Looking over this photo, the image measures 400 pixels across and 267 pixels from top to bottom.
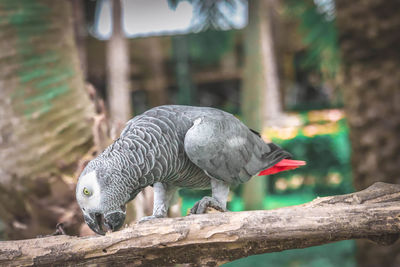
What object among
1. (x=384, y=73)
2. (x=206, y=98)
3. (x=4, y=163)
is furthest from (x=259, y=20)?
(x=206, y=98)

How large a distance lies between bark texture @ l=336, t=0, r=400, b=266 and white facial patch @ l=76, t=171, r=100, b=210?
1390 millimetres

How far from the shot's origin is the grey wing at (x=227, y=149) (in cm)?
82

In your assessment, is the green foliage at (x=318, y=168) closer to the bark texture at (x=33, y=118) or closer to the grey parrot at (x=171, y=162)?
the bark texture at (x=33, y=118)

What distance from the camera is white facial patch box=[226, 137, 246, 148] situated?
0.87 meters

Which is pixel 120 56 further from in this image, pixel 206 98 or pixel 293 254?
pixel 206 98

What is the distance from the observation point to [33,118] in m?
1.30

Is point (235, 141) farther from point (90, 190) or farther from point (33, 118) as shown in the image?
point (33, 118)

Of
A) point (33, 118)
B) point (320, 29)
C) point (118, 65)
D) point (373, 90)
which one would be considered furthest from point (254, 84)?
point (33, 118)

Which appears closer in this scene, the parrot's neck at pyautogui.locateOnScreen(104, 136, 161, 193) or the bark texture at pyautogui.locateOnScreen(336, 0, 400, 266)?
the parrot's neck at pyautogui.locateOnScreen(104, 136, 161, 193)

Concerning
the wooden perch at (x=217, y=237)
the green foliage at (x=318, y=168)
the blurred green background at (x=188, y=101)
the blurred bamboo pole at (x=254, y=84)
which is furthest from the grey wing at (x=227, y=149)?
the green foliage at (x=318, y=168)

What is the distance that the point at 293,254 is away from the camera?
2.30 metres

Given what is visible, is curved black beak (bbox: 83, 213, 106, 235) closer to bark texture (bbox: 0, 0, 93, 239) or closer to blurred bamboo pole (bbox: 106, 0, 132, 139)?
bark texture (bbox: 0, 0, 93, 239)

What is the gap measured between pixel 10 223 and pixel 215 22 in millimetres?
1017

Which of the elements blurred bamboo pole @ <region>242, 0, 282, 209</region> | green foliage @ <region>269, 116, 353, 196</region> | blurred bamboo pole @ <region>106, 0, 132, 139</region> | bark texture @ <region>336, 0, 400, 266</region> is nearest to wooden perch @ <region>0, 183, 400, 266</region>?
bark texture @ <region>336, 0, 400, 266</region>
